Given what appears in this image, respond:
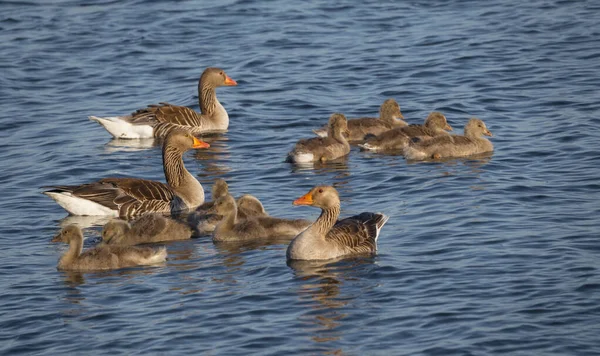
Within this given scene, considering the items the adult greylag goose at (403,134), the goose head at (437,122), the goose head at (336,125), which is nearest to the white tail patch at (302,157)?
the goose head at (336,125)

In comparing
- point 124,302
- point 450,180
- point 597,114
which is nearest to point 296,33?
point 597,114

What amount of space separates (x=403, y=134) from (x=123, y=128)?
6030mm

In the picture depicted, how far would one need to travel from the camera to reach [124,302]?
42.5ft

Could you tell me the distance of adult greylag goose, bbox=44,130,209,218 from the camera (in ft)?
55.8

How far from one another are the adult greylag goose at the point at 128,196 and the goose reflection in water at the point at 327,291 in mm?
3779

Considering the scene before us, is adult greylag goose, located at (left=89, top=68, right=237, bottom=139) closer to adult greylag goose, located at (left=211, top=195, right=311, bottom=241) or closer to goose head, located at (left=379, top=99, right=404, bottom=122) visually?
goose head, located at (left=379, top=99, right=404, bottom=122)

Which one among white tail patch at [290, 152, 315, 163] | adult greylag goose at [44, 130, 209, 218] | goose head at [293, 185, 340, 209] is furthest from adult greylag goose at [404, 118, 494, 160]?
goose head at [293, 185, 340, 209]

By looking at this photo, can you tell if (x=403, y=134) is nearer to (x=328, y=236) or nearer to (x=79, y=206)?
(x=328, y=236)

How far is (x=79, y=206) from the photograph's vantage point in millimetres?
17031

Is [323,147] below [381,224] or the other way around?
the other way around

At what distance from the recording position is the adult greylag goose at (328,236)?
14031 mm

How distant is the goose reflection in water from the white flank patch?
4.21 meters

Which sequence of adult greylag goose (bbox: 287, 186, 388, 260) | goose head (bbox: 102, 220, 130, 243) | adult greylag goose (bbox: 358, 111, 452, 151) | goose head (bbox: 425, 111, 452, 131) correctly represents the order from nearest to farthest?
1. adult greylag goose (bbox: 287, 186, 388, 260)
2. goose head (bbox: 102, 220, 130, 243)
3. adult greylag goose (bbox: 358, 111, 452, 151)
4. goose head (bbox: 425, 111, 452, 131)

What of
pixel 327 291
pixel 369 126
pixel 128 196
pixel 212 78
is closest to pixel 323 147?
pixel 369 126
